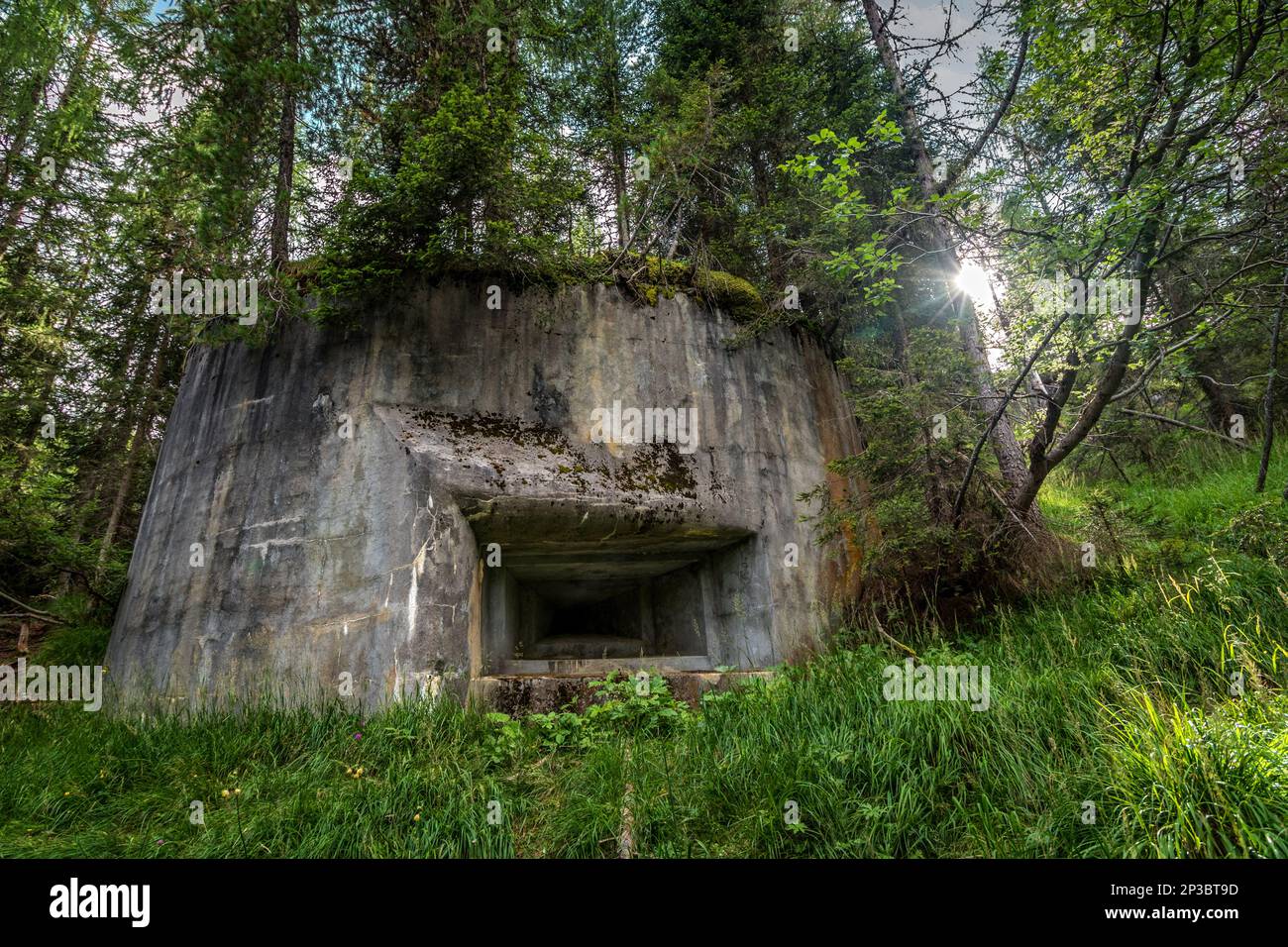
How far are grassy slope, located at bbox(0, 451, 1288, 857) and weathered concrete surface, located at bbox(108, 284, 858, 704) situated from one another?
82 centimetres

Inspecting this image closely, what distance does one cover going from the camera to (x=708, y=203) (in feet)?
30.9

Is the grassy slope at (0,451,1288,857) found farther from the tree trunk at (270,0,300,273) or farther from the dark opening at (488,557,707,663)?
the tree trunk at (270,0,300,273)

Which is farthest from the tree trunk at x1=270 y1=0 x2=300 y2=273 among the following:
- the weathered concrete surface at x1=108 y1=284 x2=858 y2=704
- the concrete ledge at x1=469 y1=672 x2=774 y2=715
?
the concrete ledge at x1=469 y1=672 x2=774 y2=715

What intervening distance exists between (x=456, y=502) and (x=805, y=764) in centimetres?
390

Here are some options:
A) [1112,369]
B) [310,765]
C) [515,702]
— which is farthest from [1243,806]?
[310,765]

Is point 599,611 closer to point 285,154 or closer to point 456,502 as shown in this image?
point 456,502

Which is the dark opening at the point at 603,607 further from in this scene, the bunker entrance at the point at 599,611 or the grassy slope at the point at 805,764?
the grassy slope at the point at 805,764

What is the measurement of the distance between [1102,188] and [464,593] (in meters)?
7.27

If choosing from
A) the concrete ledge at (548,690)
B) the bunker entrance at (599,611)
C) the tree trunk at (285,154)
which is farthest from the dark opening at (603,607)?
the tree trunk at (285,154)

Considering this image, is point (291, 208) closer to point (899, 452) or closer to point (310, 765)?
point (310, 765)

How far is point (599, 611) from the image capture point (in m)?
9.40

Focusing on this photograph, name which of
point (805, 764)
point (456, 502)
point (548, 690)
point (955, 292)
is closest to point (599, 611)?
Answer: point (548, 690)

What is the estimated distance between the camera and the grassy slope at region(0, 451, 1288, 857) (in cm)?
297
